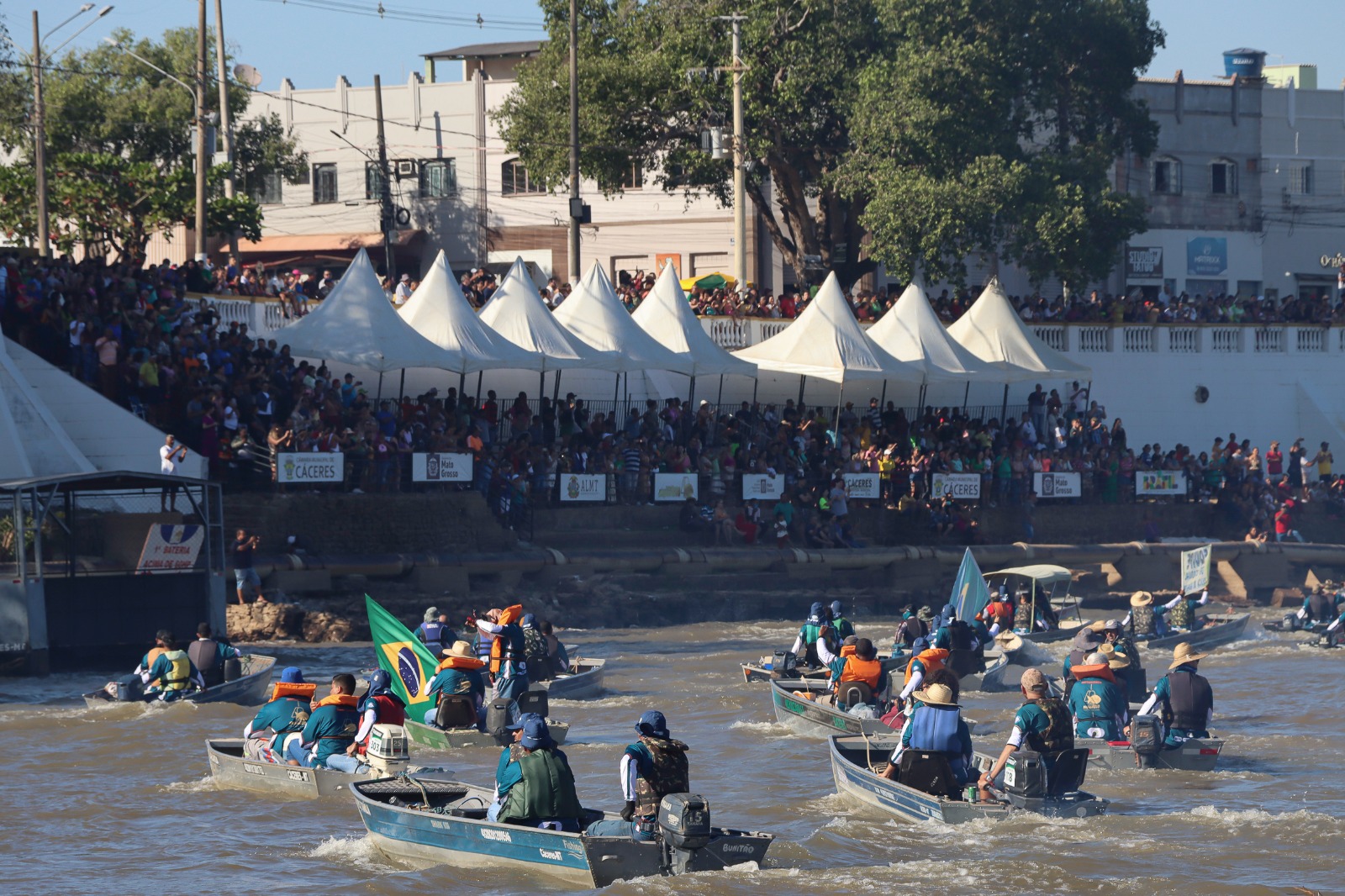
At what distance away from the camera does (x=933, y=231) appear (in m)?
42.4

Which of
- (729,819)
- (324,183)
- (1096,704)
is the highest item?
(324,183)

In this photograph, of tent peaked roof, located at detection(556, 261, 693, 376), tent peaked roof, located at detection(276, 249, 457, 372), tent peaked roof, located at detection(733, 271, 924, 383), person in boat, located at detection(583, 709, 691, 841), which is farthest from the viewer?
tent peaked roof, located at detection(733, 271, 924, 383)

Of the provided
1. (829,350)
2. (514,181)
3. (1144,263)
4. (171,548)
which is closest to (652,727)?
(171,548)

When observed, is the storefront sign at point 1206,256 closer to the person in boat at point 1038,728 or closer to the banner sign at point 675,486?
the banner sign at point 675,486

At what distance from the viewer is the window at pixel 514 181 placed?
56.8m

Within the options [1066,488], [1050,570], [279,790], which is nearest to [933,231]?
[1066,488]

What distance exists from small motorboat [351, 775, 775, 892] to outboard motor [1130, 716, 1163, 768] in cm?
583

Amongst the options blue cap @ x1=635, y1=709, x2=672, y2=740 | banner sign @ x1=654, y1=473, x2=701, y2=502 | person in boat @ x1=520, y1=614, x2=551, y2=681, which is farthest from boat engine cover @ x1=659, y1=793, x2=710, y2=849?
banner sign @ x1=654, y1=473, x2=701, y2=502

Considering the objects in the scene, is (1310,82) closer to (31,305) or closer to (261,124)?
(261,124)

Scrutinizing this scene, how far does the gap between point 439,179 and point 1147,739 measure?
4302cm

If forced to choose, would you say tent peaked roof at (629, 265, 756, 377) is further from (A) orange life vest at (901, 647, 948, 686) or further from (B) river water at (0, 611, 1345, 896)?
(A) orange life vest at (901, 647, 948, 686)

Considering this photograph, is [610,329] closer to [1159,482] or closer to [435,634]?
[1159,482]

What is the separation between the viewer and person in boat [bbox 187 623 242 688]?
22062mm

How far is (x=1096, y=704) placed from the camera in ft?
60.9
